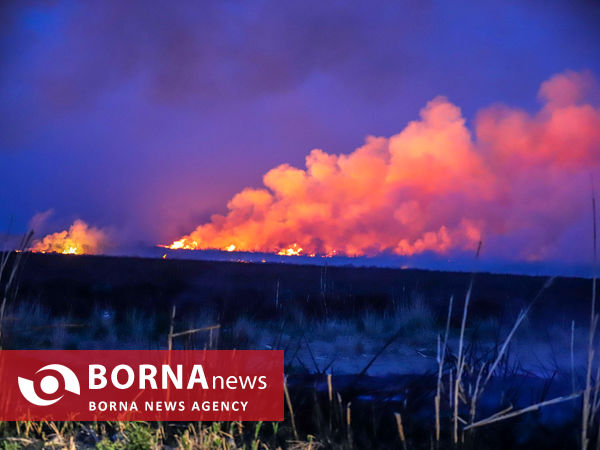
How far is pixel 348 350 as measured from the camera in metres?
10.7

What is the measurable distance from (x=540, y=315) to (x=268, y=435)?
643 inches

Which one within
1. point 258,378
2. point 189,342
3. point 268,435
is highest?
point 189,342

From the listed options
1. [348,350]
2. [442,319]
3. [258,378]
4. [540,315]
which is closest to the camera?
[258,378]

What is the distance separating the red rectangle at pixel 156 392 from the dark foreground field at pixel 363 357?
14 cm

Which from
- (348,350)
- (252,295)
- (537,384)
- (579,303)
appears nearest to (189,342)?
(537,384)

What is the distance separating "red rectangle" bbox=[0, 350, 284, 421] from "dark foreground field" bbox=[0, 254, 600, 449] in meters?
0.14

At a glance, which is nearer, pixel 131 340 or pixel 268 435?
pixel 268 435

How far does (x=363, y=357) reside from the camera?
33.3 ft

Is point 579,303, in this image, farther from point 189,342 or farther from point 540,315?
point 189,342
